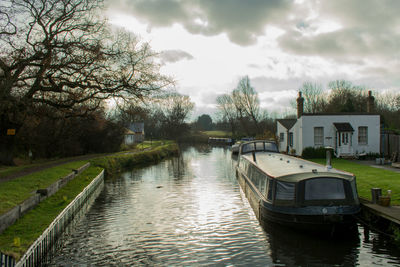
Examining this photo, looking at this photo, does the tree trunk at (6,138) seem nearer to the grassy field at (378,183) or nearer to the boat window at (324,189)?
the boat window at (324,189)

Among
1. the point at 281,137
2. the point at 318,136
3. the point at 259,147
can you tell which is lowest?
the point at 259,147

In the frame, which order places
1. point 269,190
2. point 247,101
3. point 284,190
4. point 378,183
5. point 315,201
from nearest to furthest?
point 315,201, point 284,190, point 269,190, point 378,183, point 247,101

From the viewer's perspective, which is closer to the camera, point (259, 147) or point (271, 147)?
point (271, 147)

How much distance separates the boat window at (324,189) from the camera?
9.96 metres

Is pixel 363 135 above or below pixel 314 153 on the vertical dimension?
above

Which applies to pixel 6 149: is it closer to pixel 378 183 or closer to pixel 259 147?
pixel 259 147

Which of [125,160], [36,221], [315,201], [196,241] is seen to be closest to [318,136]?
[125,160]

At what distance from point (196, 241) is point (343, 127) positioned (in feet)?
74.9

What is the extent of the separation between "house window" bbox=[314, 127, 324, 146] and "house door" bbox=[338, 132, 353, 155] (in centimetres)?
139

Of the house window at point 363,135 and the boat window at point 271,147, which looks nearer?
the boat window at point 271,147

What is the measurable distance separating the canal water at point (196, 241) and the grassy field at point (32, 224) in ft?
2.56

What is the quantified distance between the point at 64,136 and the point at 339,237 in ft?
93.9

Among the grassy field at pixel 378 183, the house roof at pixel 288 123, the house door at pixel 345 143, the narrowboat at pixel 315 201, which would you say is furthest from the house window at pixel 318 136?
the narrowboat at pixel 315 201

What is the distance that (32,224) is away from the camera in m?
9.30
